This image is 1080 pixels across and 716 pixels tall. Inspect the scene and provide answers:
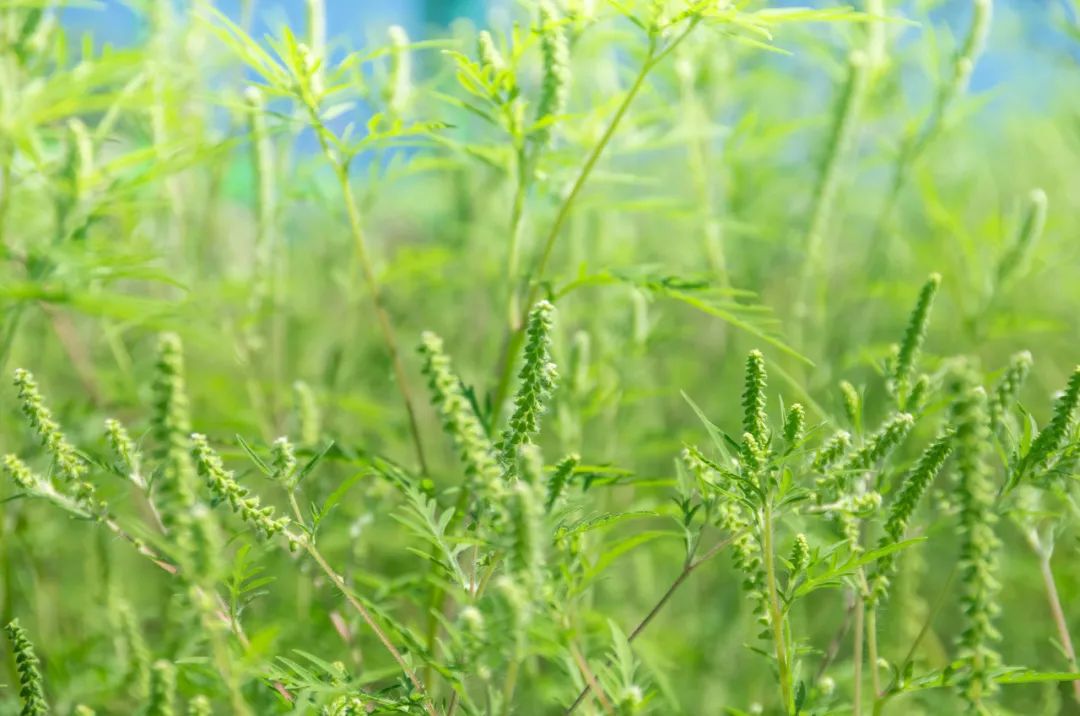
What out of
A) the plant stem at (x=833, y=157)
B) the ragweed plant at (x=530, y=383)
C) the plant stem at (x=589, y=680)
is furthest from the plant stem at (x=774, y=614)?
the plant stem at (x=833, y=157)

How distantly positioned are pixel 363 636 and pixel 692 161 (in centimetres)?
77

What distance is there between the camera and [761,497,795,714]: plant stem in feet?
1.90

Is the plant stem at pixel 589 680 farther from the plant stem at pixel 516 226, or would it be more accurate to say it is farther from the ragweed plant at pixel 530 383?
the plant stem at pixel 516 226

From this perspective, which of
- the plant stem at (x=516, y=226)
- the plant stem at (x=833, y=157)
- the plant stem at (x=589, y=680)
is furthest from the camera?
the plant stem at (x=833, y=157)

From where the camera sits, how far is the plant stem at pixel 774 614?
0.58 m

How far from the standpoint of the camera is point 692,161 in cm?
132

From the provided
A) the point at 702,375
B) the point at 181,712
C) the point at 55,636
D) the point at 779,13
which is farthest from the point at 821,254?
the point at 55,636

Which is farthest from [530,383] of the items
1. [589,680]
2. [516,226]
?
[516,226]

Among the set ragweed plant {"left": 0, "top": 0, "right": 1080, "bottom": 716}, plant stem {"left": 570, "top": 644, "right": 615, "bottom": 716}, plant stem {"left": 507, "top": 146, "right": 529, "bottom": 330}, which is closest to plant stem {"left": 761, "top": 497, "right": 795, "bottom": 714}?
ragweed plant {"left": 0, "top": 0, "right": 1080, "bottom": 716}

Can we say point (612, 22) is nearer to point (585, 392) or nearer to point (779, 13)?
point (585, 392)

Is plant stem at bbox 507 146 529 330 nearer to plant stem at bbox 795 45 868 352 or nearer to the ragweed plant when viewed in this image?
the ragweed plant

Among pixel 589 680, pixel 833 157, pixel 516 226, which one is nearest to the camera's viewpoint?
pixel 589 680

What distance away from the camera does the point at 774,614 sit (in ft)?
1.95

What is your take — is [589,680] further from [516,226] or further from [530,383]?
[516,226]
